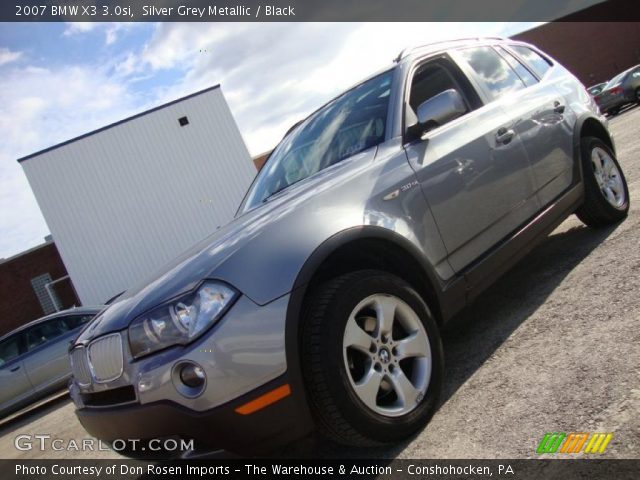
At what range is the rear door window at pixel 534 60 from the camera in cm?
442

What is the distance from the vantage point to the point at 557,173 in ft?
12.9

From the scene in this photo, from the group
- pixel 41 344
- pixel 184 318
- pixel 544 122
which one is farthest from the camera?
pixel 41 344

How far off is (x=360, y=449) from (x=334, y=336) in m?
0.73

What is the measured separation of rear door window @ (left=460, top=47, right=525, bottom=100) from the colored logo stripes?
97.0 inches

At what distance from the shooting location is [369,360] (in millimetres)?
2305

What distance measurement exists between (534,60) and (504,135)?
4.99ft

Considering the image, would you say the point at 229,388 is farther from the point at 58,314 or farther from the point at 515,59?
the point at 58,314

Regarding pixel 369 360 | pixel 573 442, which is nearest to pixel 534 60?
pixel 369 360

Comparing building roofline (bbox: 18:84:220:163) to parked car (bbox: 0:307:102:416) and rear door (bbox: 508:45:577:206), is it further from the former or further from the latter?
rear door (bbox: 508:45:577:206)

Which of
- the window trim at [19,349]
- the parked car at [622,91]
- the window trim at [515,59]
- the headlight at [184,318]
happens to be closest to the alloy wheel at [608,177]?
the window trim at [515,59]

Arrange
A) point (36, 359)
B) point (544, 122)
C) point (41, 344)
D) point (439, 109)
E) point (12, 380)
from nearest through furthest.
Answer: point (439, 109)
point (544, 122)
point (12, 380)
point (36, 359)
point (41, 344)

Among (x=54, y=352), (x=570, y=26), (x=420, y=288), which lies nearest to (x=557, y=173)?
(x=420, y=288)

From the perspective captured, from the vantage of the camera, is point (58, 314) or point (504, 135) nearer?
point (504, 135)

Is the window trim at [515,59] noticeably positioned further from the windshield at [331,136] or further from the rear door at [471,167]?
the windshield at [331,136]
